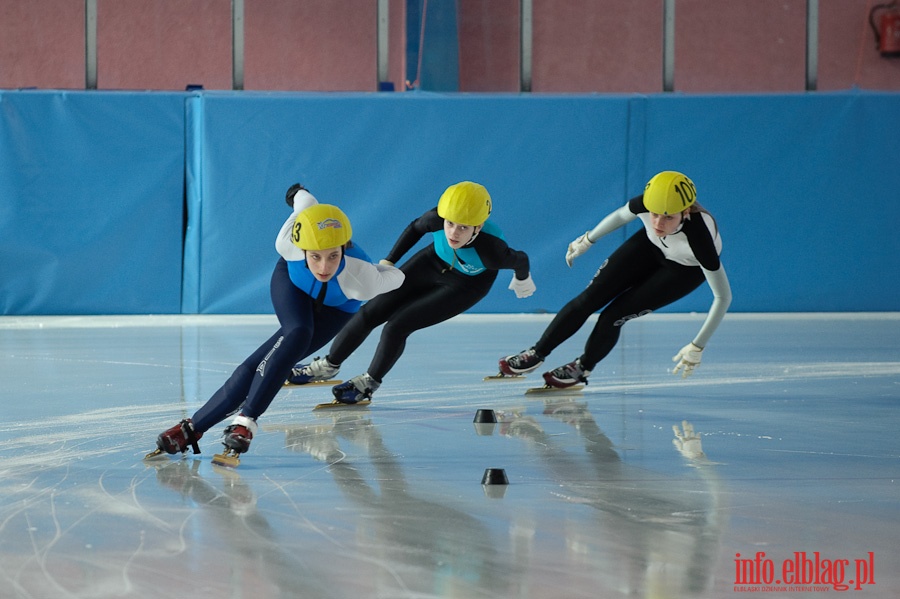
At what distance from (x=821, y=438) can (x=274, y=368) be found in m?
1.92

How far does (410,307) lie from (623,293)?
1.05 meters

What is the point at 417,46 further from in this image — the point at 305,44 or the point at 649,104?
the point at 649,104

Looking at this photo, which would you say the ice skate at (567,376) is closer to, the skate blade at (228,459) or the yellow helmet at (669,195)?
the yellow helmet at (669,195)

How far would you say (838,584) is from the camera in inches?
86.2

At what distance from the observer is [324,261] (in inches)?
134

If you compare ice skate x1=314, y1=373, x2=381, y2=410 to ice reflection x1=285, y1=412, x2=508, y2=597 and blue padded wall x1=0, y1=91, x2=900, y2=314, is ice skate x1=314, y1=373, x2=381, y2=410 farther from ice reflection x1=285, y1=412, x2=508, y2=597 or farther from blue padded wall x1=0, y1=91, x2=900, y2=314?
blue padded wall x1=0, y1=91, x2=900, y2=314

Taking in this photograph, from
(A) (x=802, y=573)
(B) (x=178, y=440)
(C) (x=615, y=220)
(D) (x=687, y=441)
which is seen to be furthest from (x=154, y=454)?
(C) (x=615, y=220)

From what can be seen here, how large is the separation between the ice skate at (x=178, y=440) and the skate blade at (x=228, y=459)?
5.0 inches

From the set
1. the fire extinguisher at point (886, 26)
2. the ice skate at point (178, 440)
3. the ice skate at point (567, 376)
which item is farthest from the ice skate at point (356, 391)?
the fire extinguisher at point (886, 26)

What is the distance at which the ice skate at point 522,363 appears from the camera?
5020 mm

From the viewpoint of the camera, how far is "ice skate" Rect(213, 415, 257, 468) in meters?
3.28

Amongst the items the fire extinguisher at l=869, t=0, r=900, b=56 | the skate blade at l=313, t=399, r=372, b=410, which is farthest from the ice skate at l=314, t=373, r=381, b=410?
the fire extinguisher at l=869, t=0, r=900, b=56

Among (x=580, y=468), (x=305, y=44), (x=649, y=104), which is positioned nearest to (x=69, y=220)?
(x=305, y=44)

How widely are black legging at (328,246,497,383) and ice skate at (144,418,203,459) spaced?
1178mm
